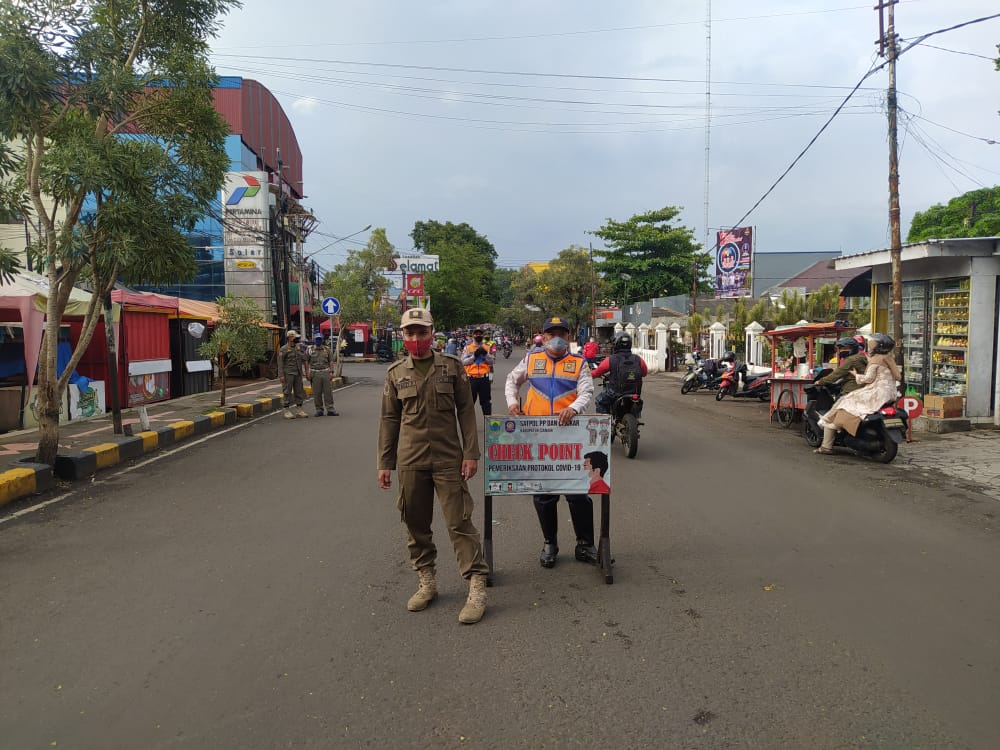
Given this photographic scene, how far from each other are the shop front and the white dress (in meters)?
3.70

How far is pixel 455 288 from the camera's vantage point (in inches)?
2124

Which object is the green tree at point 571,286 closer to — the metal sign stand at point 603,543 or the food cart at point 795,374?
the food cart at point 795,374

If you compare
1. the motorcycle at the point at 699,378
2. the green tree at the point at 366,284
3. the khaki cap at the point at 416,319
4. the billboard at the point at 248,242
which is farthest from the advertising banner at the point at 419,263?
the khaki cap at the point at 416,319

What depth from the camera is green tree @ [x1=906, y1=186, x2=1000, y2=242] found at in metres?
31.5

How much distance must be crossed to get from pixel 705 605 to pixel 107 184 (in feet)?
23.4

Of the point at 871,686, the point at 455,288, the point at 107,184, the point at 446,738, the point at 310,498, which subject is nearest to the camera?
the point at 446,738

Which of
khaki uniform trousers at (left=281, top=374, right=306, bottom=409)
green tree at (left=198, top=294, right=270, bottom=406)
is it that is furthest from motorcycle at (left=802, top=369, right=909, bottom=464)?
green tree at (left=198, top=294, right=270, bottom=406)

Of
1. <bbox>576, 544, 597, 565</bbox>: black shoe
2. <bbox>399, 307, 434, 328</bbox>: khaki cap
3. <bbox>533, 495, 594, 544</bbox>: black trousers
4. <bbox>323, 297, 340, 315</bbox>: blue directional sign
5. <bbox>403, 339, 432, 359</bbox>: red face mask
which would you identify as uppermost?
<bbox>323, 297, 340, 315</bbox>: blue directional sign

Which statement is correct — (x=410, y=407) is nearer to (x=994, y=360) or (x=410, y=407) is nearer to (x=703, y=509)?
(x=703, y=509)

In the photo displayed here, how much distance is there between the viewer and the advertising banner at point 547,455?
14.7 ft

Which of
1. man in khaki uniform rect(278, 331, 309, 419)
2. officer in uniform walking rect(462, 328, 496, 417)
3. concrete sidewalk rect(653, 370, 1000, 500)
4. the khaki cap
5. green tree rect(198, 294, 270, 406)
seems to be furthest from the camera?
Result: green tree rect(198, 294, 270, 406)

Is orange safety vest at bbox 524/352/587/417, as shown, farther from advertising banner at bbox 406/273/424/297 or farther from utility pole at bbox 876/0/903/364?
advertising banner at bbox 406/273/424/297

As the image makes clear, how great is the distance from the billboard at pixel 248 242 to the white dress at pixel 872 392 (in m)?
31.6

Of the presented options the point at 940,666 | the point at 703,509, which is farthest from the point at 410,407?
the point at 703,509
